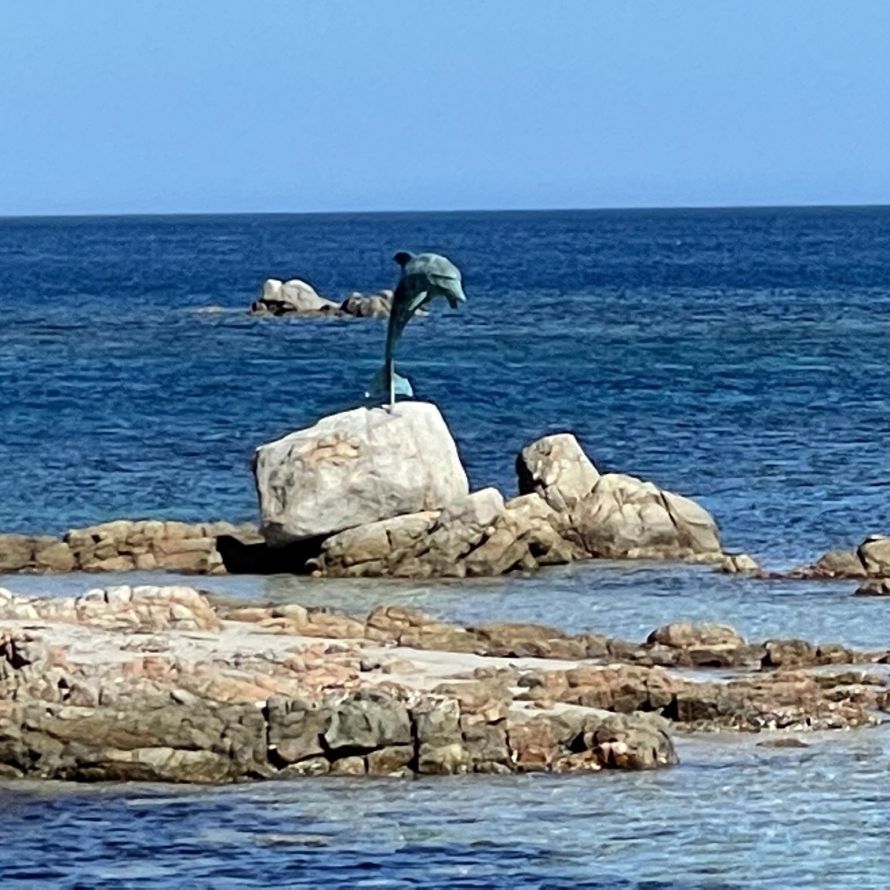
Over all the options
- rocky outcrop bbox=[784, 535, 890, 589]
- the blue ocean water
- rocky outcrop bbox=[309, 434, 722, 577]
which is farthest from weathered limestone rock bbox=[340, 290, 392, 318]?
rocky outcrop bbox=[784, 535, 890, 589]

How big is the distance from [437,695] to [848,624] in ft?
22.4

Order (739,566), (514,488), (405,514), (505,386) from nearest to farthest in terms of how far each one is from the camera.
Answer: (739,566) < (405,514) < (514,488) < (505,386)

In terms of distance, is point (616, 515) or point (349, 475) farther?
point (616, 515)

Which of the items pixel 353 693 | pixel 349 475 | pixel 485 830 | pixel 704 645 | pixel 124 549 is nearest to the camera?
pixel 485 830

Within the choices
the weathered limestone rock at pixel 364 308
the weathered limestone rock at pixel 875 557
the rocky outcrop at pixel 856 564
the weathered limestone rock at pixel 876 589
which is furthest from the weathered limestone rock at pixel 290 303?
the weathered limestone rock at pixel 876 589

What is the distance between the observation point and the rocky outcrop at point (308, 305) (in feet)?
264

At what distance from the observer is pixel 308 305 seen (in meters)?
81.7

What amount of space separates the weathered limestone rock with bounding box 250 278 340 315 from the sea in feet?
7.16

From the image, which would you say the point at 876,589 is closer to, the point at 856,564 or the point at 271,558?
the point at 856,564

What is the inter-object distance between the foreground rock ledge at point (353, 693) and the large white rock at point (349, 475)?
544 centimetres

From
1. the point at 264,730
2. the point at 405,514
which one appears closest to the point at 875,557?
the point at 405,514

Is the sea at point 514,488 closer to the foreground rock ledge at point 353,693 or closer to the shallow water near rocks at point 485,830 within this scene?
the shallow water near rocks at point 485,830

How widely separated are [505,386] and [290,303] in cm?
2770

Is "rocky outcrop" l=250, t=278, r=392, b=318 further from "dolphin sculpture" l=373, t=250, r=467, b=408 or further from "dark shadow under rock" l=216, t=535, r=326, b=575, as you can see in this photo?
"dark shadow under rock" l=216, t=535, r=326, b=575
